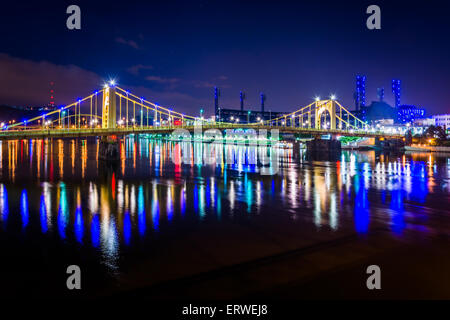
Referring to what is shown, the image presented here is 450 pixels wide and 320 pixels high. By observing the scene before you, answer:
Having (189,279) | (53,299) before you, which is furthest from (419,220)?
(53,299)

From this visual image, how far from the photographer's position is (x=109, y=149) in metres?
40.5

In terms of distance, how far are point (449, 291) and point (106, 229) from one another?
30.7ft

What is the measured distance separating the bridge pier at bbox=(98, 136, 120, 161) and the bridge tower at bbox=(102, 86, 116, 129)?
5.67ft

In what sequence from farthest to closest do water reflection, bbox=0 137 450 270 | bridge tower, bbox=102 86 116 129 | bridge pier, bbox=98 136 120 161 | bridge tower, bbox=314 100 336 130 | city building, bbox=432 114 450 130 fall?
city building, bbox=432 114 450 130, bridge tower, bbox=314 100 336 130, bridge tower, bbox=102 86 116 129, bridge pier, bbox=98 136 120 161, water reflection, bbox=0 137 450 270

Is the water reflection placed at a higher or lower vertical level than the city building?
lower

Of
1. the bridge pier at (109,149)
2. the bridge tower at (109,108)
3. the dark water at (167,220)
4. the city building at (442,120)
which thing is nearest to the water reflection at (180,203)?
the dark water at (167,220)

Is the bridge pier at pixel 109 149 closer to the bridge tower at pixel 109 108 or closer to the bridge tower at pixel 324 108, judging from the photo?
the bridge tower at pixel 109 108

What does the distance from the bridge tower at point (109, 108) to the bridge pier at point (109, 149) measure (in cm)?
173

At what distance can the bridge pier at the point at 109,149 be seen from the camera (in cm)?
4008

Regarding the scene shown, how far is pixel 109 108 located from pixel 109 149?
5.54 m

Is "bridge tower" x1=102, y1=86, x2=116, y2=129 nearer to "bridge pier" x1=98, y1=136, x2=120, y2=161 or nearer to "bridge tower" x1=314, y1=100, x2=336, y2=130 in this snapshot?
"bridge pier" x1=98, y1=136, x2=120, y2=161

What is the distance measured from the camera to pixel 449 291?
6.71 meters

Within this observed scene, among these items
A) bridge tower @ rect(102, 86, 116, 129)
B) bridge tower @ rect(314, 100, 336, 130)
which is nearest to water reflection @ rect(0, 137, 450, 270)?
bridge tower @ rect(102, 86, 116, 129)

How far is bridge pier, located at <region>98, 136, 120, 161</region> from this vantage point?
40078 millimetres
